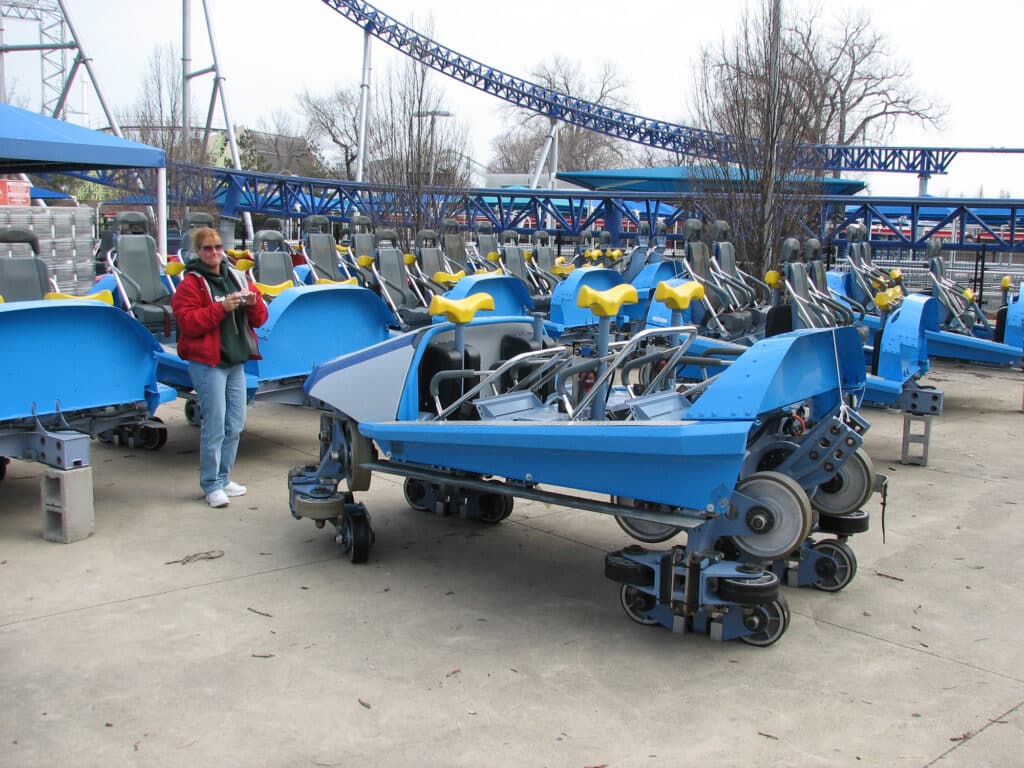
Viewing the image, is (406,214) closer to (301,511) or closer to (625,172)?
(301,511)

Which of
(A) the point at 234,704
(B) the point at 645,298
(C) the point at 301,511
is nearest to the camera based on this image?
(A) the point at 234,704

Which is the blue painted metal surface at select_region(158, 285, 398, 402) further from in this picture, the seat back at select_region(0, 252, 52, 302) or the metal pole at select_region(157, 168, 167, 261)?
the metal pole at select_region(157, 168, 167, 261)

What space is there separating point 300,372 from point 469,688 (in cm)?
421

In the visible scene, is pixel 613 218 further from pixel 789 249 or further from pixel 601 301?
pixel 601 301

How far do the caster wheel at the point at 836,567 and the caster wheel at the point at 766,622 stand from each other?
2.63ft

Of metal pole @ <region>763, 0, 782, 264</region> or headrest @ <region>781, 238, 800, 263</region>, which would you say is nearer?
headrest @ <region>781, 238, 800, 263</region>

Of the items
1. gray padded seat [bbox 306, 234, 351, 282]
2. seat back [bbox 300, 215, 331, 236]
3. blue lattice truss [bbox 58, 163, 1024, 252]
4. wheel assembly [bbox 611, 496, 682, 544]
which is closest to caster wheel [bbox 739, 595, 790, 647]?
wheel assembly [bbox 611, 496, 682, 544]

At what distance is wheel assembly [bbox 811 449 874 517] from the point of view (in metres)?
4.99

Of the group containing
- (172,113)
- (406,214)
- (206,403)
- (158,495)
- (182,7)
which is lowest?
(158,495)

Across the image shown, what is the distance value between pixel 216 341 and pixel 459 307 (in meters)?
1.95

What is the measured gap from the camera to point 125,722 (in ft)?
11.8

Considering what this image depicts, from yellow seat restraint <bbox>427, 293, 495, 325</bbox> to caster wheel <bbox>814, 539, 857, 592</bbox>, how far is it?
6.90 ft

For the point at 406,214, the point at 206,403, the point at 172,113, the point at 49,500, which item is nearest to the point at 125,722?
the point at 49,500

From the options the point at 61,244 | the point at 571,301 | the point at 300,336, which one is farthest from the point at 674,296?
the point at 61,244
